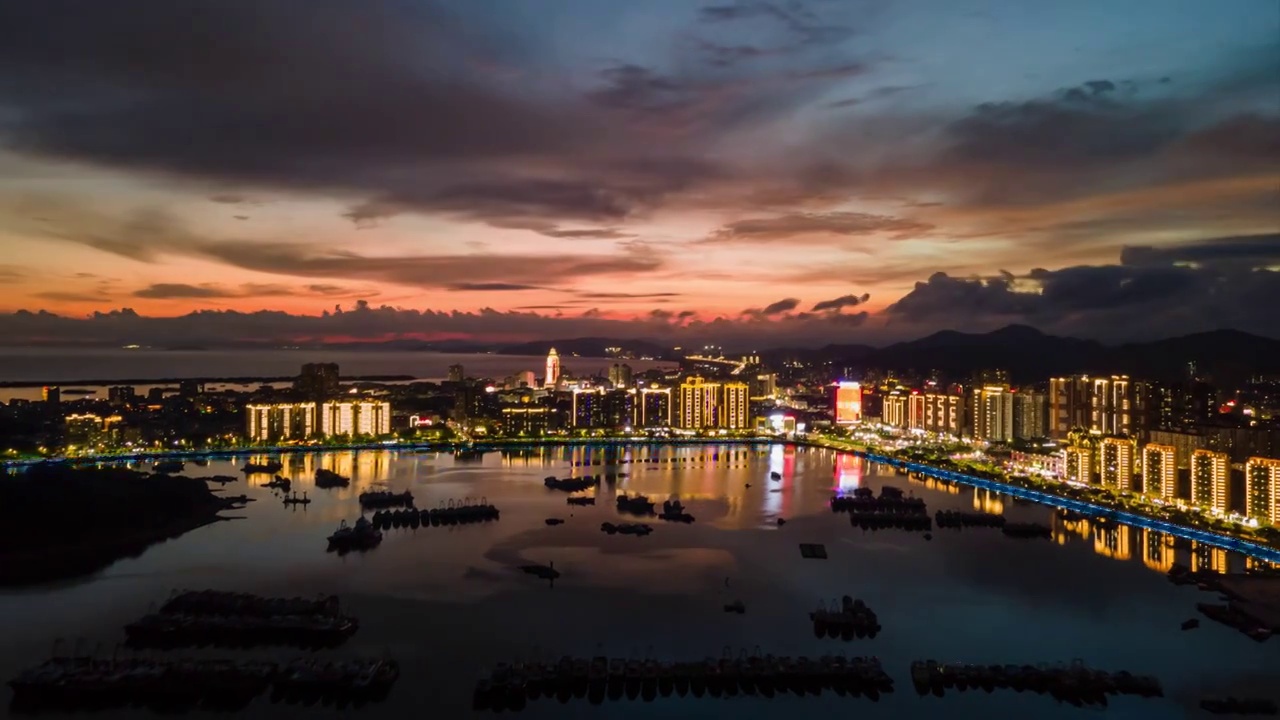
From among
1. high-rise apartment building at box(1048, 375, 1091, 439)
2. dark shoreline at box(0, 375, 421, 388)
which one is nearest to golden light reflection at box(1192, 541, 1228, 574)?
high-rise apartment building at box(1048, 375, 1091, 439)

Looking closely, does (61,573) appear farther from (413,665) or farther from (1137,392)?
(1137,392)

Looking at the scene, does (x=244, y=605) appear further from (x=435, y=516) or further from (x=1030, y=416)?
(x=1030, y=416)

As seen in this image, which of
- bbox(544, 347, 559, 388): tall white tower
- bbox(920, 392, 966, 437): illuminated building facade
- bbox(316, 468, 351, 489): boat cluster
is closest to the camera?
bbox(316, 468, 351, 489): boat cluster

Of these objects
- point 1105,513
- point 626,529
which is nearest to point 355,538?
point 626,529

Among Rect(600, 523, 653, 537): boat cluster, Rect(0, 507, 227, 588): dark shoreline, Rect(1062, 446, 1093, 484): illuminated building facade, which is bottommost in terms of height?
Rect(600, 523, 653, 537): boat cluster

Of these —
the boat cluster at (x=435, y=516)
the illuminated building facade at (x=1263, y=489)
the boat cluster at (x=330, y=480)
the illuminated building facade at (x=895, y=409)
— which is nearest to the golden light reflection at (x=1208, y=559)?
the illuminated building facade at (x=1263, y=489)

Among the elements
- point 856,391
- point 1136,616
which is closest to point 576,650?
point 1136,616

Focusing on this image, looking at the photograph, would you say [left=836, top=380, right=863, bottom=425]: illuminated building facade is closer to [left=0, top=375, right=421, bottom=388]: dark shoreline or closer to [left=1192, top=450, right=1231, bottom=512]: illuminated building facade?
[left=1192, top=450, right=1231, bottom=512]: illuminated building facade
